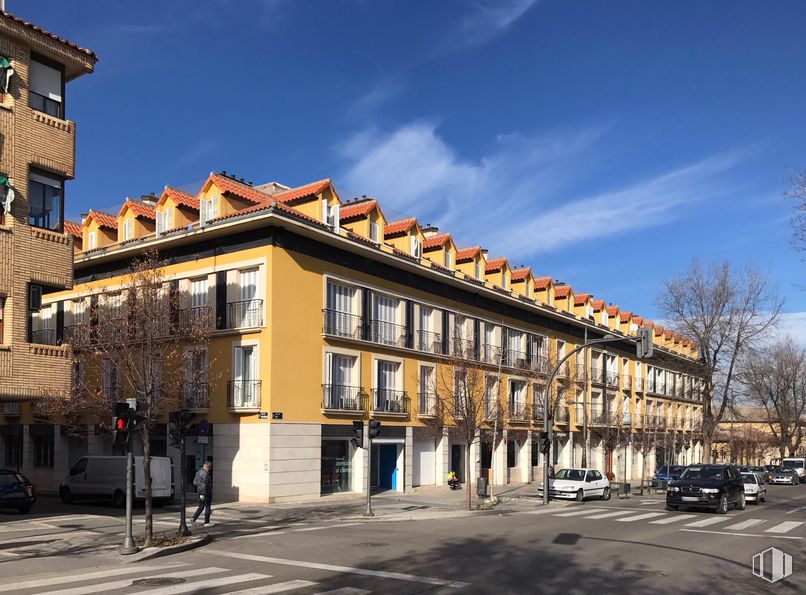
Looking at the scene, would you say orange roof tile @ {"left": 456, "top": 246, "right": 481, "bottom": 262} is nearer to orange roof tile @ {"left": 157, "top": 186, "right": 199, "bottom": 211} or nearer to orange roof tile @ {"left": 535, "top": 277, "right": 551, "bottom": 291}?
orange roof tile @ {"left": 535, "top": 277, "right": 551, "bottom": 291}

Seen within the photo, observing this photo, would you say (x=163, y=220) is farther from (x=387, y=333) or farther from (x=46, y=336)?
(x=387, y=333)

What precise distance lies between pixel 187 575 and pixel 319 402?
18931 millimetres

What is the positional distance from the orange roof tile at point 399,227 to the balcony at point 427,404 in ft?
26.3

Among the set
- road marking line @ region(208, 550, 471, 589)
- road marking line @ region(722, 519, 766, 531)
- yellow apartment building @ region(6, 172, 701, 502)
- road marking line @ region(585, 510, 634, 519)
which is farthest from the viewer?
yellow apartment building @ region(6, 172, 701, 502)

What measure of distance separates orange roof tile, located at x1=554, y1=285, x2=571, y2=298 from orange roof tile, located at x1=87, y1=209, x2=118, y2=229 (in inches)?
1238

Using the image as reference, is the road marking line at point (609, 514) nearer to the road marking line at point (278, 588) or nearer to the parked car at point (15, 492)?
the road marking line at point (278, 588)

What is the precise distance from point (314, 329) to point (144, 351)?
39.9ft

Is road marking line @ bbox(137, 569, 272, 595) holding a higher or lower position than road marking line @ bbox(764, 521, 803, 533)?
higher

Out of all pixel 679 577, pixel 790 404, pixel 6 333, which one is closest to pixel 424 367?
pixel 6 333

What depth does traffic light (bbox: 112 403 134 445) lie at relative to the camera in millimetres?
14930

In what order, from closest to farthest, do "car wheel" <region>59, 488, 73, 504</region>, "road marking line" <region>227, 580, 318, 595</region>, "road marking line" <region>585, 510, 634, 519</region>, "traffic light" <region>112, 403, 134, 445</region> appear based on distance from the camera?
1. "road marking line" <region>227, 580, 318, 595</region>
2. "traffic light" <region>112, 403, 134, 445</region>
3. "road marking line" <region>585, 510, 634, 519</region>
4. "car wheel" <region>59, 488, 73, 504</region>

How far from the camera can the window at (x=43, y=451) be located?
1515 inches

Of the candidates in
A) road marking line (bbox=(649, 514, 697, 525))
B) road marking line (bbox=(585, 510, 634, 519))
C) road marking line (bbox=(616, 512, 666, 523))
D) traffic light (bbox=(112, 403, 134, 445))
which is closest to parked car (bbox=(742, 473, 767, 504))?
road marking line (bbox=(585, 510, 634, 519))

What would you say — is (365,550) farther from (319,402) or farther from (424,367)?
(424,367)
